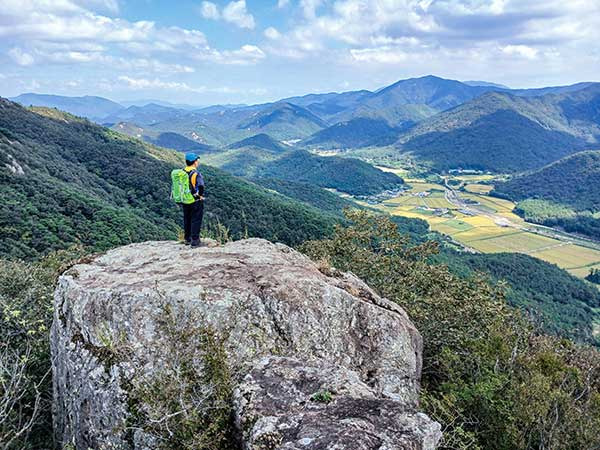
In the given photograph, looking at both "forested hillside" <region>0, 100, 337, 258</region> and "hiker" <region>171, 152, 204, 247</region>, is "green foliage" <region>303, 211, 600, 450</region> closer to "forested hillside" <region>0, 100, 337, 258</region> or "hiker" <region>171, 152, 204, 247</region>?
"hiker" <region>171, 152, 204, 247</region>

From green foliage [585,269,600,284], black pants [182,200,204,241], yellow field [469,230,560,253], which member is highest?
black pants [182,200,204,241]

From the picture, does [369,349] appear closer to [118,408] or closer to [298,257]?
[298,257]

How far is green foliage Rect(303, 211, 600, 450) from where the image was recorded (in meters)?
10.6

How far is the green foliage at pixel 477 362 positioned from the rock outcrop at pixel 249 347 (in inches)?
71.5

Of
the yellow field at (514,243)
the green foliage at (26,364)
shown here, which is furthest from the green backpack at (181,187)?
the yellow field at (514,243)

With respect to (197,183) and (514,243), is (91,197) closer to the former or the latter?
(197,183)

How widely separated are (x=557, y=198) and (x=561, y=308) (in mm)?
138929

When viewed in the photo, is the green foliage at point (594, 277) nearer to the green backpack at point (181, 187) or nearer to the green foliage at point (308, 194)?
the green foliage at point (308, 194)

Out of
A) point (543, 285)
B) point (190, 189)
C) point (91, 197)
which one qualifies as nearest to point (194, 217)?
point (190, 189)

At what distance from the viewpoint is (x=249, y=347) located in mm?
8664

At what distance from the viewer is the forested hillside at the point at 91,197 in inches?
1998

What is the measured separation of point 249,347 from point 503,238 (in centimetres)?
14144

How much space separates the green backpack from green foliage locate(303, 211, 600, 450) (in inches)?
199

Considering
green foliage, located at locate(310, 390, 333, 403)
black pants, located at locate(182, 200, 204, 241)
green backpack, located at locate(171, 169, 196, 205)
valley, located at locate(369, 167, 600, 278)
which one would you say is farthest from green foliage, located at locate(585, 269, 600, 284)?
green foliage, located at locate(310, 390, 333, 403)
